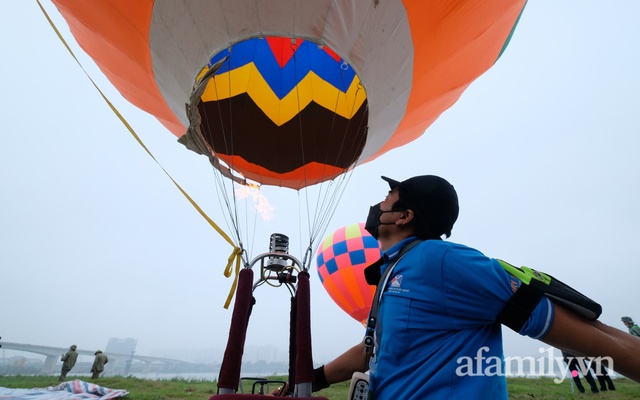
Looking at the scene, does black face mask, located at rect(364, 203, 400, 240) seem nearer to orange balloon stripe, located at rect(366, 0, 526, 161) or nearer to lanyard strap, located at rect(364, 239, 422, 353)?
lanyard strap, located at rect(364, 239, 422, 353)

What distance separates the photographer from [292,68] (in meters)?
4.46

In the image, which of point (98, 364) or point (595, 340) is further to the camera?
point (98, 364)

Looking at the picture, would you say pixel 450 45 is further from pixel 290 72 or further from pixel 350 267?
pixel 350 267

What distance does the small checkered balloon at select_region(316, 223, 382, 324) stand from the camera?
37.3 feet

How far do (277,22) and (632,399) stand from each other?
26.9 feet

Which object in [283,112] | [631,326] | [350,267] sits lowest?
[631,326]

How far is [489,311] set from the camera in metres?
1.18

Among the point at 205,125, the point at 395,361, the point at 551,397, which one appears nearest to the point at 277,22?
the point at 205,125

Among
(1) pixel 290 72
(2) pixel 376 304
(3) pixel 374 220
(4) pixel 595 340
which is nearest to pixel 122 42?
(1) pixel 290 72

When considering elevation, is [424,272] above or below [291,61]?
below

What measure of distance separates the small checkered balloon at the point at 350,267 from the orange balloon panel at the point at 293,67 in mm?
6683

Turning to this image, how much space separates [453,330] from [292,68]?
12.8 ft

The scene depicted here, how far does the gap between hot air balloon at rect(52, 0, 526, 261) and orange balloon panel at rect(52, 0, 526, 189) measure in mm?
12

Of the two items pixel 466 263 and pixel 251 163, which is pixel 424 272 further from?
pixel 251 163
